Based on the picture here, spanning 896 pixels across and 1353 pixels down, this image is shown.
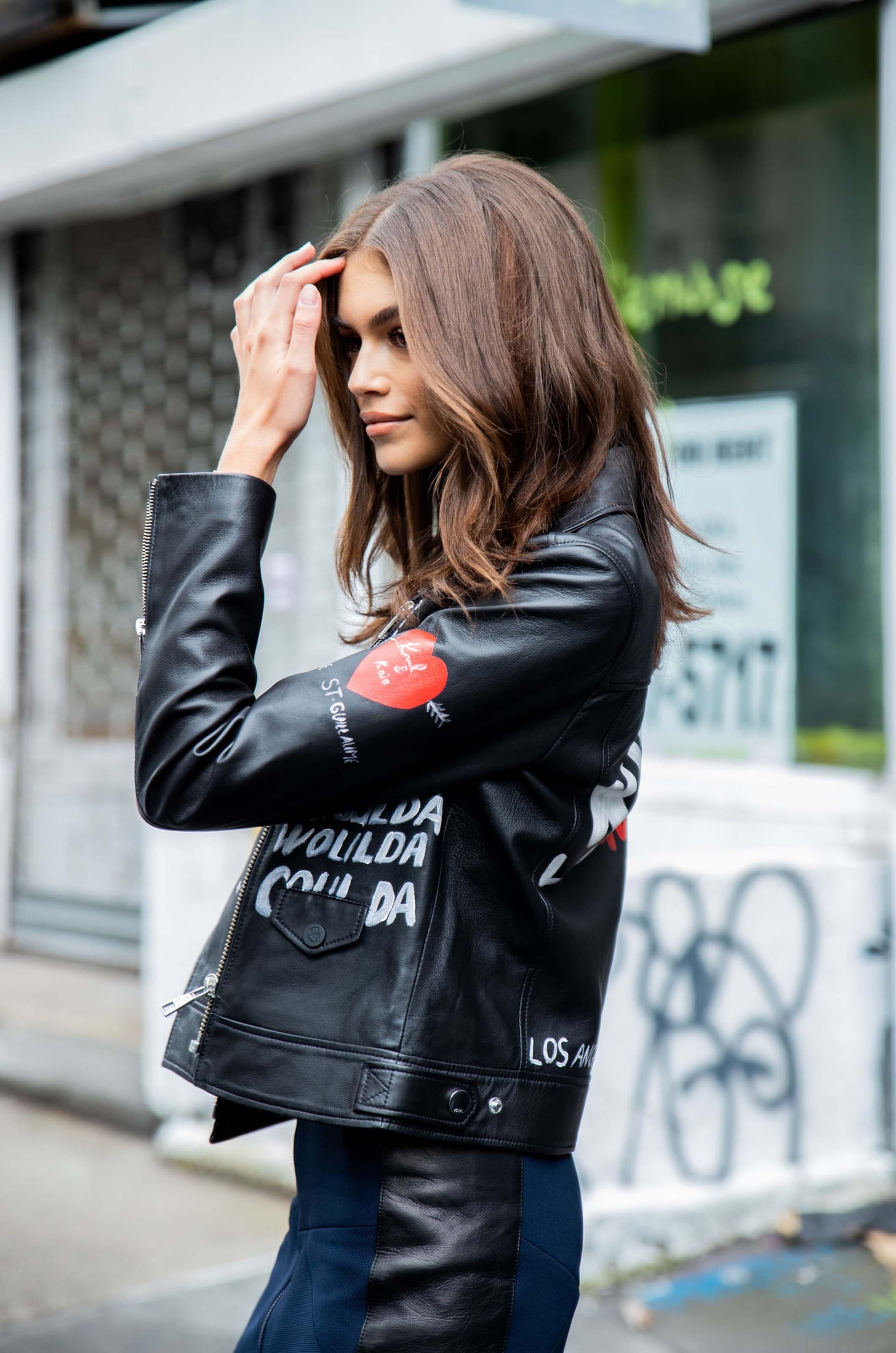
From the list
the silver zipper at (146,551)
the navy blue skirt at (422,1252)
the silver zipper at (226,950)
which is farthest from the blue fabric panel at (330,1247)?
the silver zipper at (146,551)

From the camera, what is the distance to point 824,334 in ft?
13.6

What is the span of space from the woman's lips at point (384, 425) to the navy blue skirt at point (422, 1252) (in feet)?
2.65

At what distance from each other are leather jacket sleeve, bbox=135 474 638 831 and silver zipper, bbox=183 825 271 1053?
0.10 metres

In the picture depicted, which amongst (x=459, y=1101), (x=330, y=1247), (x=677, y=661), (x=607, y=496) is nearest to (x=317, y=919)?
(x=459, y=1101)

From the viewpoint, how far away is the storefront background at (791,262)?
4.06 meters

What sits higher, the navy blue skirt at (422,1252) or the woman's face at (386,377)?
the woman's face at (386,377)

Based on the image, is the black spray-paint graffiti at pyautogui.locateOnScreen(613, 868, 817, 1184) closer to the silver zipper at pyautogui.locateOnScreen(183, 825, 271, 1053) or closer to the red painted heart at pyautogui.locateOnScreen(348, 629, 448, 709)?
the silver zipper at pyautogui.locateOnScreen(183, 825, 271, 1053)

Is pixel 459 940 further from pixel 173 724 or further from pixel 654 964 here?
pixel 654 964

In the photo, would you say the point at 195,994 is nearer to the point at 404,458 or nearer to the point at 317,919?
the point at 317,919

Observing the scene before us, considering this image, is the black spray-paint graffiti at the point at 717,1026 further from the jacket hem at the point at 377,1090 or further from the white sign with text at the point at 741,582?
the jacket hem at the point at 377,1090

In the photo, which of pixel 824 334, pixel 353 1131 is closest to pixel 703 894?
pixel 824 334

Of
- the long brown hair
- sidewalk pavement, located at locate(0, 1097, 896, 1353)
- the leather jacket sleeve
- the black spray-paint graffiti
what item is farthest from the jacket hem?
the black spray-paint graffiti

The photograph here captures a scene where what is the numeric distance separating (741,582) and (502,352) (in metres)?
2.84

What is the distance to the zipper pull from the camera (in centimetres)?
159
